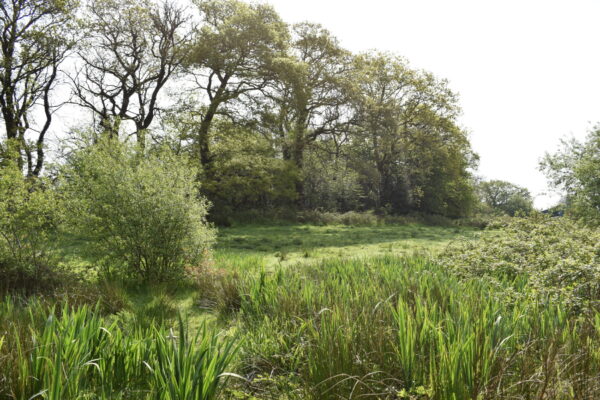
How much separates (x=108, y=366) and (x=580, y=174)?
A: 24295 millimetres

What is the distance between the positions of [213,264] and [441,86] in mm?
29264

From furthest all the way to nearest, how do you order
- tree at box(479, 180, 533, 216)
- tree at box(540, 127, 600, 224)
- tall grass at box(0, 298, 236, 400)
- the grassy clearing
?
tree at box(479, 180, 533, 216) → tree at box(540, 127, 600, 224) → the grassy clearing → tall grass at box(0, 298, 236, 400)

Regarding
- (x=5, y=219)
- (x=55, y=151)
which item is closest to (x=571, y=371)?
(x=5, y=219)

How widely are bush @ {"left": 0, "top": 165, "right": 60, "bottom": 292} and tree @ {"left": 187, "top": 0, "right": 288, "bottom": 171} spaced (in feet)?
51.5

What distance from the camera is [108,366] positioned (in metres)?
3.12

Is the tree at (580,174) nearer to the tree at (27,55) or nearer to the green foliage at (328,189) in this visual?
the green foliage at (328,189)

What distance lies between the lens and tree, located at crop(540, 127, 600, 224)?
758 inches

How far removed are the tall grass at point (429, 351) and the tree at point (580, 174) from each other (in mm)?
16073

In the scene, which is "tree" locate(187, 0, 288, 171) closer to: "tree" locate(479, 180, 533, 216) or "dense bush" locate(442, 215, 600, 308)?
"dense bush" locate(442, 215, 600, 308)

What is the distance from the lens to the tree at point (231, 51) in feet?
70.5

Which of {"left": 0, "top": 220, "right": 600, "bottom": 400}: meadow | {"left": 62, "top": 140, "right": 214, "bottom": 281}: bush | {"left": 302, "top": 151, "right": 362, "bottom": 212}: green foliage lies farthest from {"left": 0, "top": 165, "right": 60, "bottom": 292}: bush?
{"left": 302, "top": 151, "right": 362, "bottom": 212}: green foliage

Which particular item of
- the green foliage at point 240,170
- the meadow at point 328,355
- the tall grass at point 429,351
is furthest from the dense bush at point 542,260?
the green foliage at point 240,170

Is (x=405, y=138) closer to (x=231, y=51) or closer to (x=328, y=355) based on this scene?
(x=231, y=51)

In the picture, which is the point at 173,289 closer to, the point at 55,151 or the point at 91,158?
the point at 91,158
